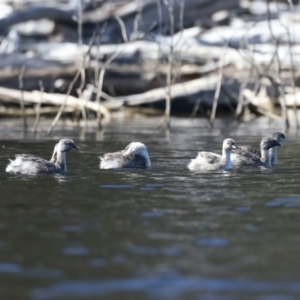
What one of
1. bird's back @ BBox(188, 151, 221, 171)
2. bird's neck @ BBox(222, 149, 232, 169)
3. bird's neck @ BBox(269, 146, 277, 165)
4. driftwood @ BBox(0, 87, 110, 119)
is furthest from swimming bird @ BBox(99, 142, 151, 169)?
driftwood @ BBox(0, 87, 110, 119)

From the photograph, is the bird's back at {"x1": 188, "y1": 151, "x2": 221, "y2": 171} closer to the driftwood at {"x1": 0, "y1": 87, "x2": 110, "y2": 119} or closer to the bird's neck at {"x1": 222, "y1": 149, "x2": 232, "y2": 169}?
the bird's neck at {"x1": 222, "y1": 149, "x2": 232, "y2": 169}

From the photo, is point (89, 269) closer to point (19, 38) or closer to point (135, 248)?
point (135, 248)

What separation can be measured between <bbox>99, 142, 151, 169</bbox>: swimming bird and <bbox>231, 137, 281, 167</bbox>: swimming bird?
1.45m

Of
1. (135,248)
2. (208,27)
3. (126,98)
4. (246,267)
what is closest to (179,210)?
(135,248)

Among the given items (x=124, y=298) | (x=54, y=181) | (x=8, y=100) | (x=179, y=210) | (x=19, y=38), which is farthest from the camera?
(x=19, y=38)

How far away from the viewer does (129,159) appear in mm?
14242

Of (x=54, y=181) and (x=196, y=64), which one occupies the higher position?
(x=196, y=64)

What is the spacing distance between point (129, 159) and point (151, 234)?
224 inches

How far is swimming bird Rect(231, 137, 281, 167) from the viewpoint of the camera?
14.7 m

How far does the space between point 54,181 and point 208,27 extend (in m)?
16.9

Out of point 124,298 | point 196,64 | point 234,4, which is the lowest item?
point 124,298

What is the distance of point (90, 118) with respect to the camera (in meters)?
27.2

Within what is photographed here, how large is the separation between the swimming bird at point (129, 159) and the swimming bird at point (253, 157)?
4.76 feet

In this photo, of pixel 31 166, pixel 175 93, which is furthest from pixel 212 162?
pixel 175 93
